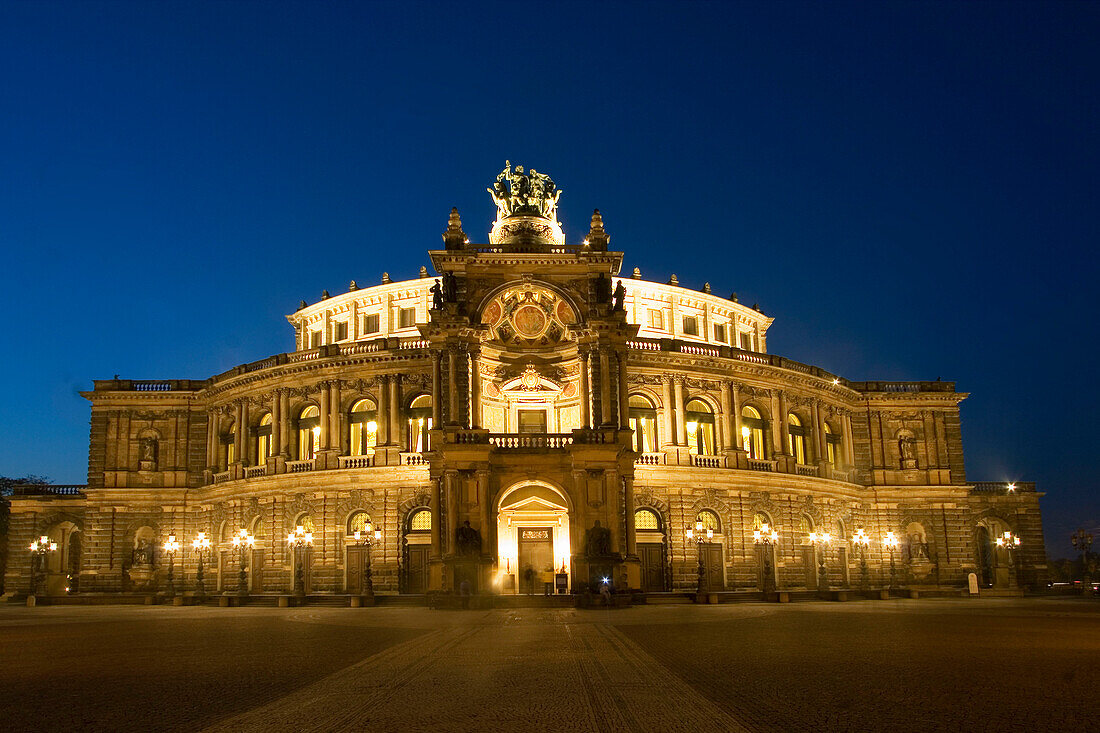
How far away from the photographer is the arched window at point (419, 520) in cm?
6006

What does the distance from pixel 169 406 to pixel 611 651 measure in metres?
56.1

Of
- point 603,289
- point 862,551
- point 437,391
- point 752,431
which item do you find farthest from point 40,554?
point 862,551

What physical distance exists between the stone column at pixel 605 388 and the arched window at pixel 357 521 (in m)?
17.9

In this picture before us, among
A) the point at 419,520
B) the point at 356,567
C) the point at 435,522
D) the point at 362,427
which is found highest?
the point at 362,427

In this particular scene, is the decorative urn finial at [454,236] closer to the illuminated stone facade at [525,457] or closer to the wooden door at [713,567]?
the illuminated stone facade at [525,457]

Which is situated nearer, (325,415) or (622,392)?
(622,392)

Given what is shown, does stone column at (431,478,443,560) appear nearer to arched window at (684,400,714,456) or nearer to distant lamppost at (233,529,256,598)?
distant lamppost at (233,529,256,598)

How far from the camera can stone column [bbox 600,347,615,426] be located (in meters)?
51.4

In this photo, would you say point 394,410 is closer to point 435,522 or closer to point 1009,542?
point 435,522

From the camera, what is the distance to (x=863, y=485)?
234ft

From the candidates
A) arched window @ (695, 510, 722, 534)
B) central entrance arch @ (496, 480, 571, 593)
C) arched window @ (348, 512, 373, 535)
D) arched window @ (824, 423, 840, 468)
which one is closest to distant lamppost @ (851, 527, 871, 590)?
arched window @ (824, 423, 840, 468)

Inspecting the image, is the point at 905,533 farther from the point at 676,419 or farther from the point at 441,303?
the point at 441,303

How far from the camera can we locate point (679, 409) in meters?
61.2

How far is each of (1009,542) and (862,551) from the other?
12624 millimetres
